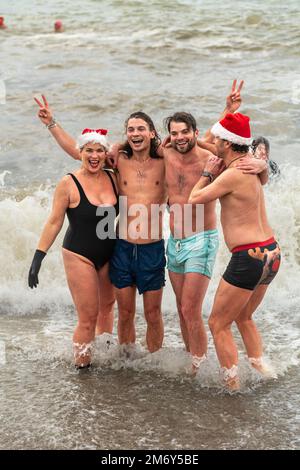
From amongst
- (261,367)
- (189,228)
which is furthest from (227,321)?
(189,228)

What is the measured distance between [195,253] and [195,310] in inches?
17.2

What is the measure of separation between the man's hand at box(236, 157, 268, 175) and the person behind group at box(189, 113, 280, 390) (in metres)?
0.03

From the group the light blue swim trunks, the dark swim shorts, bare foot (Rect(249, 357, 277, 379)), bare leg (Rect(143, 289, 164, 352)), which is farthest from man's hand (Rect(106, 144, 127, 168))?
bare foot (Rect(249, 357, 277, 379))

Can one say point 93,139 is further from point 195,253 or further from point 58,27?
point 58,27

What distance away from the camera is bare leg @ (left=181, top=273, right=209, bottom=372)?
5926 mm

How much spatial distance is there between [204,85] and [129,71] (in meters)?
1.76

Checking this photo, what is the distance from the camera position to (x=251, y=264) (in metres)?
5.59

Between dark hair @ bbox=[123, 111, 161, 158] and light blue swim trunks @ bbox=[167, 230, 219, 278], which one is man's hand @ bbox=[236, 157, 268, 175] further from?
dark hair @ bbox=[123, 111, 161, 158]

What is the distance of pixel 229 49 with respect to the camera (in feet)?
55.5

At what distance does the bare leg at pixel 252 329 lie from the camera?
592 centimetres

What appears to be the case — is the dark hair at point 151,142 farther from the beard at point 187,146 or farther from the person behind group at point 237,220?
the person behind group at point 237,220

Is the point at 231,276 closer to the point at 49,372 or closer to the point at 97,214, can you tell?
the point at 97,214

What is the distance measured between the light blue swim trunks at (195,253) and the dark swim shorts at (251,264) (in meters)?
0.31

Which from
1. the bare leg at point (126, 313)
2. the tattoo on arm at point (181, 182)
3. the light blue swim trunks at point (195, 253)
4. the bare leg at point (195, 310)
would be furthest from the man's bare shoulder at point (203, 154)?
the bare leg at point (126, 313)
